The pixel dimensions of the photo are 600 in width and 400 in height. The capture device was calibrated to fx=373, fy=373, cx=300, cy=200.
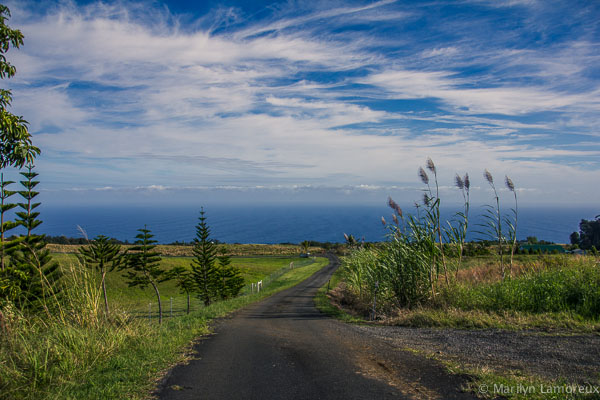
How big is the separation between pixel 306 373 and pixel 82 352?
303 cm

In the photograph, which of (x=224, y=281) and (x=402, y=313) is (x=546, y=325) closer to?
(x=402, y=313)

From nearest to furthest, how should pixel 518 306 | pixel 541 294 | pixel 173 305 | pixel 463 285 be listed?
pixel 518 306, pixel 541 294, pixel 463 285, pixel 173 305

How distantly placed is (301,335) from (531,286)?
19.7 ft

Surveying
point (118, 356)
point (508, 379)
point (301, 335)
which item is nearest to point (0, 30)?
point (118, 356)

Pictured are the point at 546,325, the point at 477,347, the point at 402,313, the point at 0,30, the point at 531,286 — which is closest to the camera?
the point at 0,30

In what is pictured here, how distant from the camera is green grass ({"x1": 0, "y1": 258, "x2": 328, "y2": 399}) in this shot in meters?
4.14

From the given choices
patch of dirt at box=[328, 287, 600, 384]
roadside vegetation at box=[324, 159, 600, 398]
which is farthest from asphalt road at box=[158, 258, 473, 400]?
roadside vegetation at box=[324, 159, 600, 398]

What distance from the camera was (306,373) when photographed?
4777mm

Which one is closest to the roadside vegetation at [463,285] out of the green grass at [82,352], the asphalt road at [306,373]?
the asphalt road at [306,373]

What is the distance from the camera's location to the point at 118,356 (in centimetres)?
534

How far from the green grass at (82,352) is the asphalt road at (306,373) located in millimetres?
439

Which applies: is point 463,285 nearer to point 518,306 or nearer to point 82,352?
point 518,306

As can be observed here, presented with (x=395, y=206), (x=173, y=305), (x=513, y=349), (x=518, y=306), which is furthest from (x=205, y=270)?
(x=513, y=349)

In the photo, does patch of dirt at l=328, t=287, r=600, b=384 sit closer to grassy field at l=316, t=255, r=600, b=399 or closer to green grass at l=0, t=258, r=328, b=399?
grassy field at l=316, t=255, r=600, b=399
